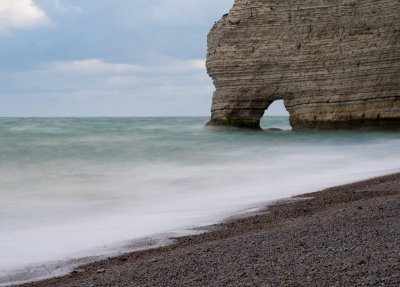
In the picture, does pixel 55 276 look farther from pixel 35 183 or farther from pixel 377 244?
pixel 35 183

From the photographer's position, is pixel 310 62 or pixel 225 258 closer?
pixel 225 258

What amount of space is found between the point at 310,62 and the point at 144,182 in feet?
45.2

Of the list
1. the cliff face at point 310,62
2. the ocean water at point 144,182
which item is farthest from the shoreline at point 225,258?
the cliff face at point 310,62

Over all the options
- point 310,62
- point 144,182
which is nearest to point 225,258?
point 144,182

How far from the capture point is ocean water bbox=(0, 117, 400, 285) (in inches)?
279

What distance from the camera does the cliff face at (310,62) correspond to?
23844mm

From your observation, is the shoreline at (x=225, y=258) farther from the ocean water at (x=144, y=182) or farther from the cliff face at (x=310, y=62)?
the cliff face at (x=310, y=62)

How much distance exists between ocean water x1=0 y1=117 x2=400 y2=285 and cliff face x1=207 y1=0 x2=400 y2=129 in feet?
4.25

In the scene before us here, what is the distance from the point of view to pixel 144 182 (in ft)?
43.4

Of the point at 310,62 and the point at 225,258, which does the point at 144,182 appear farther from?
the point at 310,62

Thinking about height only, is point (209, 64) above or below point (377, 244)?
above

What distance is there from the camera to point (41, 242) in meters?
7.02

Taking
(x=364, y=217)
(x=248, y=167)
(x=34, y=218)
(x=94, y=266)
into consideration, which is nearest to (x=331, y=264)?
(x=364, y=217)

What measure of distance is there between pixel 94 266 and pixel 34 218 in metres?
3.49
